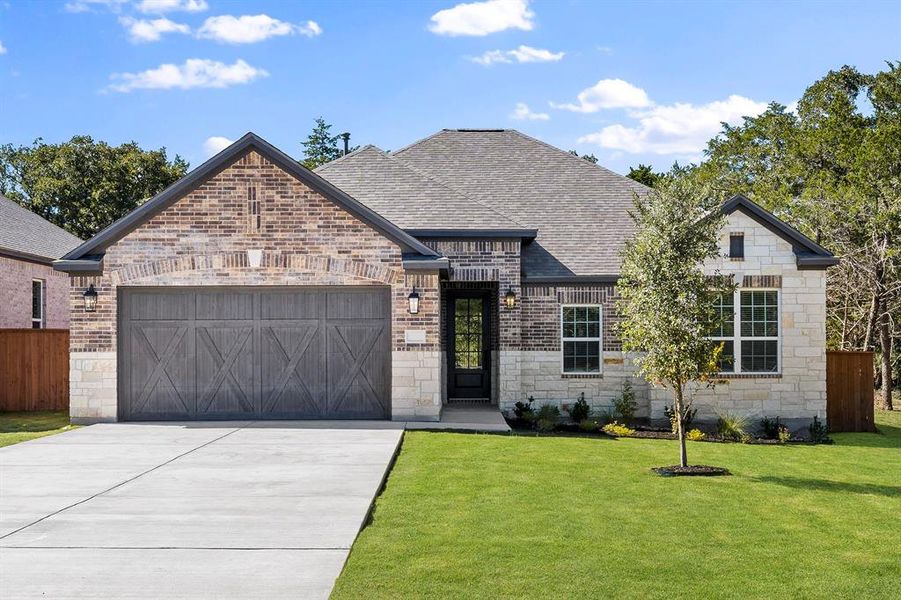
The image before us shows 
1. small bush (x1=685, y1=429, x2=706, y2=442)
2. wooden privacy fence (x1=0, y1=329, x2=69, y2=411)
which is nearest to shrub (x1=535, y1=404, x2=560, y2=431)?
small bush (x1=685, y1=429, x2=706, y2=442)

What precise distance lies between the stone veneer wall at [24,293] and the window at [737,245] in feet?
59.8

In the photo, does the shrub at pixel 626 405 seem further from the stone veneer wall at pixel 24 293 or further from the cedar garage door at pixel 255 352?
the stone veneer wall at pixel 24 293

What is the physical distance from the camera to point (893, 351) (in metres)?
24.3

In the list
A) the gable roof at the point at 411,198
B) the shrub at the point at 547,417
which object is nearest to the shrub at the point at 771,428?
the shrub at the point at 547,417

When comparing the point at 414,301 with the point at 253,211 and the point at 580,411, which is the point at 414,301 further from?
the point at 580,411

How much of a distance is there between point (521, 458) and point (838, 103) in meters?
26.1

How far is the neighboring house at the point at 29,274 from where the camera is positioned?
74.6 ft

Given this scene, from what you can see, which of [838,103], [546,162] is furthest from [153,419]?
[838,103]

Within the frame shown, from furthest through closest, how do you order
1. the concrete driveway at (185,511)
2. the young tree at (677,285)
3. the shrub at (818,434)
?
the shrub at (818,434)
the young tree at (677,285)
the concrete driveway at (185,511)

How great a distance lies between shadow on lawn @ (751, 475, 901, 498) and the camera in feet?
35.1

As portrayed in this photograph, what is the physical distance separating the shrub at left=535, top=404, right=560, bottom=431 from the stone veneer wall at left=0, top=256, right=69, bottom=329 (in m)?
14.7

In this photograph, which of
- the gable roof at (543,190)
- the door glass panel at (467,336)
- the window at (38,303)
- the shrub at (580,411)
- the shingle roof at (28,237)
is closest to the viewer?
the shrub at (580,411)

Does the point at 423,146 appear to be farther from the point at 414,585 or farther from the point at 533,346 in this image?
the point at 414,585

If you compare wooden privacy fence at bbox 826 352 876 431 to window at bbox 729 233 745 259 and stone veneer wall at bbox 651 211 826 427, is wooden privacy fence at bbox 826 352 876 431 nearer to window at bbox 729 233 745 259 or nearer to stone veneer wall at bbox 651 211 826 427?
stone veneer wall at bbox 651 211 826 427
